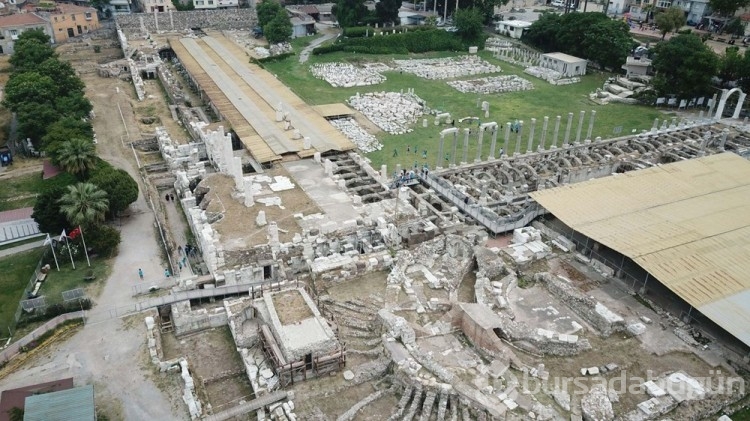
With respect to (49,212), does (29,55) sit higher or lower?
higher

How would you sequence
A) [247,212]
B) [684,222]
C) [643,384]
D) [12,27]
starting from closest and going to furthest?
[643,384], [684,222], [247,212], [12,27]

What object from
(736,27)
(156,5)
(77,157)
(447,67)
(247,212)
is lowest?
(247,212)

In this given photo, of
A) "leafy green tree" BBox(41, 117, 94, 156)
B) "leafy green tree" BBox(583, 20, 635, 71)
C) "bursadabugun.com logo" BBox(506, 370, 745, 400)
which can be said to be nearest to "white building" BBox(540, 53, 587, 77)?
"leafy green tree" BBox(583, 20, 635, 71)

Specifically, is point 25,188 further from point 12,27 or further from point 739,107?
point 739,107

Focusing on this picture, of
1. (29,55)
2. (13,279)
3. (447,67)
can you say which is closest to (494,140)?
(447,67)

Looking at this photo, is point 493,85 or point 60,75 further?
point 493,85

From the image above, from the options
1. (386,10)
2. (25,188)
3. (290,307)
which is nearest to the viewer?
(290,307)

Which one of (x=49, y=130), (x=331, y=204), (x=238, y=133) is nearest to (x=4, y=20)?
(x=49, y=130)
